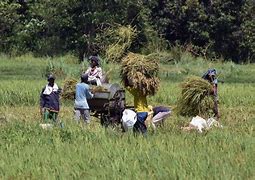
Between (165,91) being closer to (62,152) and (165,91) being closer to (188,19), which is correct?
(62,152)

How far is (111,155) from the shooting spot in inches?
277

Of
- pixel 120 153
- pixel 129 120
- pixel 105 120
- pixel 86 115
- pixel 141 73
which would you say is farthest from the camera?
pixel 86 115

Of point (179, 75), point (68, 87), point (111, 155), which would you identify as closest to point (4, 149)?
point (111, 155)

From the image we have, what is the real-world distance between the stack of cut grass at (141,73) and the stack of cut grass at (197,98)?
2570 millimetres

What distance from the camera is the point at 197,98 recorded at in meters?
12.0

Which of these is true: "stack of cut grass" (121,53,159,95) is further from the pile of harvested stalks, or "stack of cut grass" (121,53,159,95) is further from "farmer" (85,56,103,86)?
"farmer" (85,56,103,86)

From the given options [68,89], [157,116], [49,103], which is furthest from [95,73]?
[68,89]

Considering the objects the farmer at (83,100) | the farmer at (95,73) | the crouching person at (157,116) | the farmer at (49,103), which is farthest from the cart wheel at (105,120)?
the farmer at (49,103)

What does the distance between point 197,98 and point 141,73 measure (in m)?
2.95

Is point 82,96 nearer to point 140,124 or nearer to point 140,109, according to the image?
point 140,109

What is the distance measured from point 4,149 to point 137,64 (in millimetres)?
2606

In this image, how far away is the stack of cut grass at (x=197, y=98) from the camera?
11898mm

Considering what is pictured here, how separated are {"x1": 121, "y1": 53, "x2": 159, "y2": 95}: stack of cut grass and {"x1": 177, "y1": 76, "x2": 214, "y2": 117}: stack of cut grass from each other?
2570 millimetres

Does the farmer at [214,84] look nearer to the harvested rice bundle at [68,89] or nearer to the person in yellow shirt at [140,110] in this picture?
the person in yellow shirt at [140,110]
